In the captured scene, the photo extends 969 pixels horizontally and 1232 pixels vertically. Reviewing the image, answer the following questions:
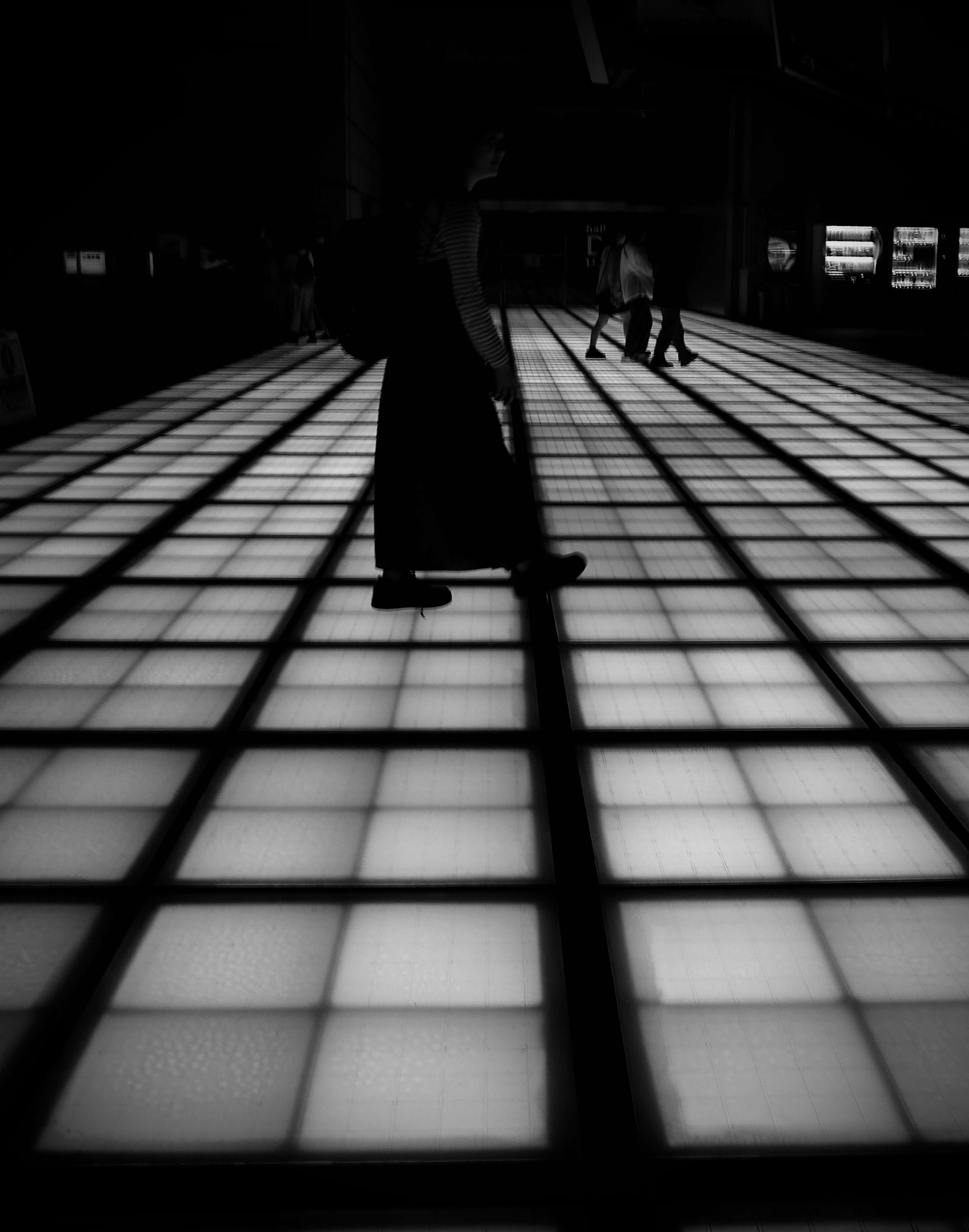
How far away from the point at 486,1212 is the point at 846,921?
0.84 meters

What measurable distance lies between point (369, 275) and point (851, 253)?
19.1 m

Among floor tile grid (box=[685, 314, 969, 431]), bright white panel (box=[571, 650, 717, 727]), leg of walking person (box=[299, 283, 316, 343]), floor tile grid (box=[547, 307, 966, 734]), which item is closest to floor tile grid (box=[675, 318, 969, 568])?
floor tile grid (box=[685, 314, 969, 431])

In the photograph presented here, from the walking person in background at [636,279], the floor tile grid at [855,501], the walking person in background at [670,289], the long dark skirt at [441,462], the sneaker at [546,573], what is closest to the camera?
the long dark skirt at [441,462]

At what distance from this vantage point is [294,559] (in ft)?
13.7

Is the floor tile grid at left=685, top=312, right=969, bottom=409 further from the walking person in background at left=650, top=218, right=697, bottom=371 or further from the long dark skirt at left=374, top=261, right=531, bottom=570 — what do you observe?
the long dark skirt at left=374, top=261, right=531, bottom=570

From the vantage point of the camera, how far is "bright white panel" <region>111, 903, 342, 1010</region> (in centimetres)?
164

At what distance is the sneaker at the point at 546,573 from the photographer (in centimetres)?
368

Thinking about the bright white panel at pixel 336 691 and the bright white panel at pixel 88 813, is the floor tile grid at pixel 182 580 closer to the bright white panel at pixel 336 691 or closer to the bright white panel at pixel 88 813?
the bright white panel at pixel 336 691

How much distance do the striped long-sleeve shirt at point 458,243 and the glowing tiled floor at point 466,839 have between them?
95 cm

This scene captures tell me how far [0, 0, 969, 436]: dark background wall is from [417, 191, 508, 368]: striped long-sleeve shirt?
31 cm

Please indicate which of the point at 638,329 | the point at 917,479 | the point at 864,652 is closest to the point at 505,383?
the point at 864,652

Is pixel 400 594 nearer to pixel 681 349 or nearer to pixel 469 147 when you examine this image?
pixel 469 147

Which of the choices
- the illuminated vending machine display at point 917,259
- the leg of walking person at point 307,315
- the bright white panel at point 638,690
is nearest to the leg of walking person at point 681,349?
the leg of walking person at point 307,315

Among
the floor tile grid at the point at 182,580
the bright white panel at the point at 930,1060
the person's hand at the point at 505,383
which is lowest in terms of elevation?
the bright white panel at the point at 930,1060
